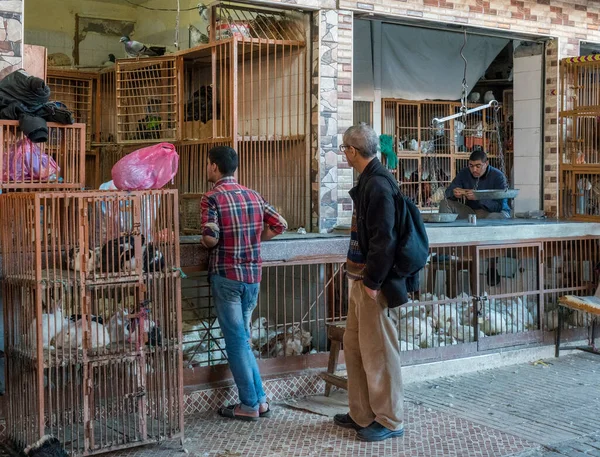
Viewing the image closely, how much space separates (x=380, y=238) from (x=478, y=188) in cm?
403

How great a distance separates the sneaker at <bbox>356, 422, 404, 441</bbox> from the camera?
207 inches

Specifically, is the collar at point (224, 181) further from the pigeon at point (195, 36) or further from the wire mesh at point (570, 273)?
the pigeon at point (195, 36)

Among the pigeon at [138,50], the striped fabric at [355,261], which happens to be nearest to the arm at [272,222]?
the striped fabric at [355,261]

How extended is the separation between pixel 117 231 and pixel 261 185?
286 cm

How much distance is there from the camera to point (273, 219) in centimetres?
568

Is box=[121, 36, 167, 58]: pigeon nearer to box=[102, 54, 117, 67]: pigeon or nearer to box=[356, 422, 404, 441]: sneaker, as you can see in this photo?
box=[102, 54, 117, 67]: pigeon

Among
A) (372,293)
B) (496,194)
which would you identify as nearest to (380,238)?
(372,293)

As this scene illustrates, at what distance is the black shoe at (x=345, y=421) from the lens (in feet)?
18.1

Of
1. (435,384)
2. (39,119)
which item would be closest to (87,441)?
(39,119)

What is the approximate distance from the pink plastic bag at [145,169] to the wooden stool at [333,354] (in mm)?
1814

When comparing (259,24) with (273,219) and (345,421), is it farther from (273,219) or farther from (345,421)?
(345,421)

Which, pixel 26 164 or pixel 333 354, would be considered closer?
pixel 26 164

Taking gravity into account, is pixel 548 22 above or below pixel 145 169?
above

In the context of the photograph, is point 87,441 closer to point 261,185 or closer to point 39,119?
point 39,119
